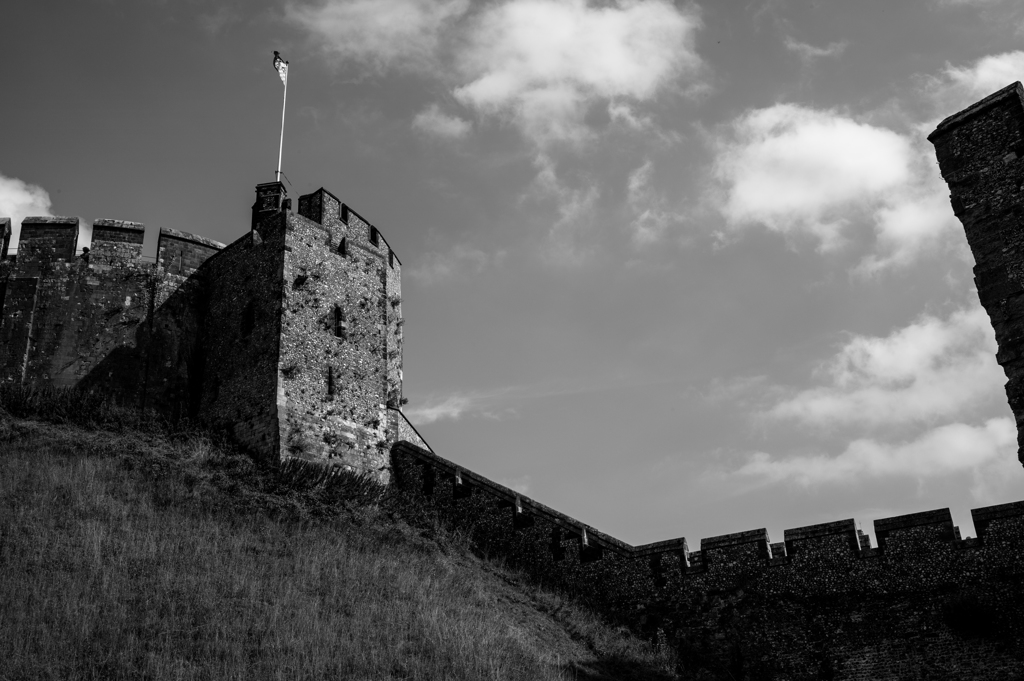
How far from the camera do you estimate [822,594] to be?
20672mm

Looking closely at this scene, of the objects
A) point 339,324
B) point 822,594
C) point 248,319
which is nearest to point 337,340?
point 339,324

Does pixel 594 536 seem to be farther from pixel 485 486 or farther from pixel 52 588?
pixel 52 588

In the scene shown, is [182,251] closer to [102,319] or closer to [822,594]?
[102,319]

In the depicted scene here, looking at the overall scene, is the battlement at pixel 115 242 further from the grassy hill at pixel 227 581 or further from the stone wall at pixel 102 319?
the grassy hill at pixel 227 581

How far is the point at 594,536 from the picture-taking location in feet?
78.3

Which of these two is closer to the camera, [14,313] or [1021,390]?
[1021,390]

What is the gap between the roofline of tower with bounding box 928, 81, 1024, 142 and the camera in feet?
67.6

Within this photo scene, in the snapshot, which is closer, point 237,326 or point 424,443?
point 237,326

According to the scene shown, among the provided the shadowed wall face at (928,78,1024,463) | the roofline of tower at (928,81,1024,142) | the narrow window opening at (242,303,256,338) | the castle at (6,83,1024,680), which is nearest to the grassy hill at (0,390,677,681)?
the castle at (6,83,1024,680)

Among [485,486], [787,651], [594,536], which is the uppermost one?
[485,486]

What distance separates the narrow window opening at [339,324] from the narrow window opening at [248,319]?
7.37 ft

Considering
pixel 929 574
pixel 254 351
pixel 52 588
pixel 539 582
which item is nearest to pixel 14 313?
pixel 254 351

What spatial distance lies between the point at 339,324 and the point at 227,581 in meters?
11.6

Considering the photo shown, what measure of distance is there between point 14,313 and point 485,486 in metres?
14.8
